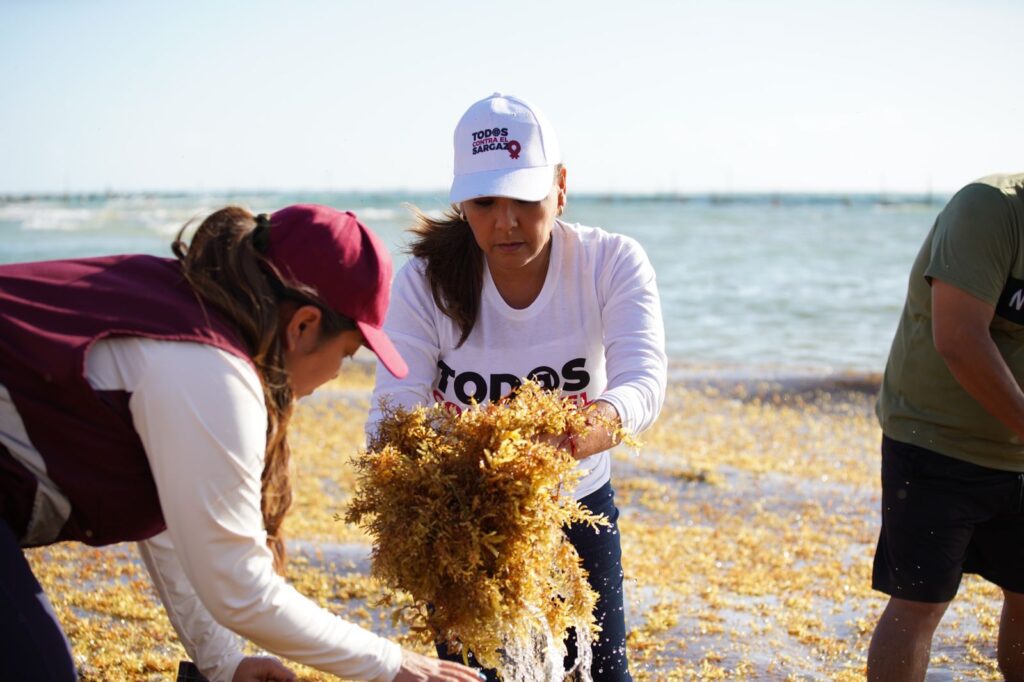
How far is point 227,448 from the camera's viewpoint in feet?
6.61

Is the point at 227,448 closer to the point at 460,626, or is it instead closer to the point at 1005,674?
the point at 460,626

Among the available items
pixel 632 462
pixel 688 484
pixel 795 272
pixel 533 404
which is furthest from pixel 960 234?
pixel 795 272

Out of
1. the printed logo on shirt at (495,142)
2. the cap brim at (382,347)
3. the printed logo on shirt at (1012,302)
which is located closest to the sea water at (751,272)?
the printed logo on shirt at (495,142)

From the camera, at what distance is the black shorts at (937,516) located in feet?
11.5

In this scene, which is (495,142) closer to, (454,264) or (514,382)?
(454,264)

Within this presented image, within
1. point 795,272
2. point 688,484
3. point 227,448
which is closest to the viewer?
point 227,448

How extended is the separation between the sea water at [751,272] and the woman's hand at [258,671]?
127cm

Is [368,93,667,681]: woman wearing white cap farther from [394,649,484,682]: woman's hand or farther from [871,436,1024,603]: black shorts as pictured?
[871,436,1024,603]: black shorts

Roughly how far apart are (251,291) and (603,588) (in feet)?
5.46

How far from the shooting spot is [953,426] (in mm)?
3521

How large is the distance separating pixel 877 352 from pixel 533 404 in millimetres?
16659

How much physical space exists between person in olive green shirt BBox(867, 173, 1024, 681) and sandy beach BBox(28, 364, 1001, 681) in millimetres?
1072

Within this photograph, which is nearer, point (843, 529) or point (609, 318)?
point (609, 318)

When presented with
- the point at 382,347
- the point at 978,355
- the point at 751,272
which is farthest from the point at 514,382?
Answer: the point at 751,272
